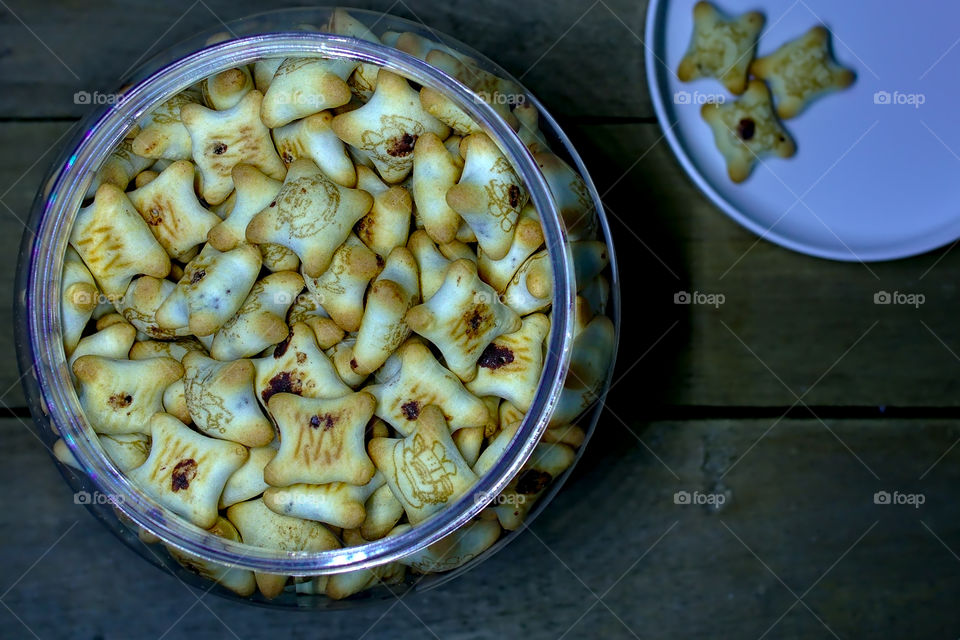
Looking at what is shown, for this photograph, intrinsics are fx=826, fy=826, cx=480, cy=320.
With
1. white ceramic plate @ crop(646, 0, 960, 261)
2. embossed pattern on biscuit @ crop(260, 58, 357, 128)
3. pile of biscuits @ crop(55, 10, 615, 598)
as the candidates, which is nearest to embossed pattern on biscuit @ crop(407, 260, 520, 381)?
pile of biscuits @ crop(55, 10, 615, 598)

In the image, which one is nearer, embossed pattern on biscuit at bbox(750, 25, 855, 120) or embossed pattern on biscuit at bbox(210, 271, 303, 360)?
embossed pattern on biscuit at bbox(210, 271, 303, 360)

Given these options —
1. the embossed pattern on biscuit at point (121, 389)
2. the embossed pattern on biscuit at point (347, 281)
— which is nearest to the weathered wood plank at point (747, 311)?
the embossed pattern on biscuit at point (347, 281)

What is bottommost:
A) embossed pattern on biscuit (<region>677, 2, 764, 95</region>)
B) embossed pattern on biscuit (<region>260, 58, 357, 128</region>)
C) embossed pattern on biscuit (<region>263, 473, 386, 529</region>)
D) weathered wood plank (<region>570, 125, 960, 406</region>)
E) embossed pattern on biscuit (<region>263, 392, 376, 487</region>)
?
embossed pattern on biscuit (<region>263, 473, 386, 529</region>)

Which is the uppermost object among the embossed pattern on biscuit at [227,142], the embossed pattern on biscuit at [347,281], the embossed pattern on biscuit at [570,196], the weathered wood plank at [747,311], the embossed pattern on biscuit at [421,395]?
the weathered wood plank at [747,311]

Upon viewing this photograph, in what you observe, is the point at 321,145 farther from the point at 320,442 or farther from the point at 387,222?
the point at 320,442

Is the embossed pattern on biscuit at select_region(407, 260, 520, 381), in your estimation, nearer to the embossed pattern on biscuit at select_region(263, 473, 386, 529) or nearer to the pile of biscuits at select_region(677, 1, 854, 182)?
the embossed pattern on biscuit at select_region(263, 473, 386, 529)

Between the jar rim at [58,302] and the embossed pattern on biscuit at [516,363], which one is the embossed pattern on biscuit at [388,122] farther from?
the embossed pattern on biscuit at [516,363]
